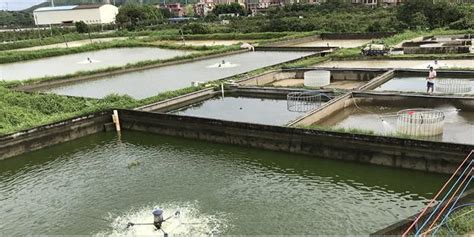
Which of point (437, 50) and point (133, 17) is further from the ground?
point (133, 17)

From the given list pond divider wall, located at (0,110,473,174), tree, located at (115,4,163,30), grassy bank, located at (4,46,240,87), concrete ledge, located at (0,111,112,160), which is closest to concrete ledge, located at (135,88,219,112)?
pond divider wall, located at (0,110,473,174)

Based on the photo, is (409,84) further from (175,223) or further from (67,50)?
(67,50)

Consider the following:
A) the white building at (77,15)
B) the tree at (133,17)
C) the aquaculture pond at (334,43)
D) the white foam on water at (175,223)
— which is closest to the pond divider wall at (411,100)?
the white foam on water at (175,223)

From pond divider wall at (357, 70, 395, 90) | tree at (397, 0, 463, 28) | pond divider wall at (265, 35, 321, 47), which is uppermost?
tree at (397, 0, 463, 28)

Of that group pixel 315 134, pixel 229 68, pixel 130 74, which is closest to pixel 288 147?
pixel 315 134

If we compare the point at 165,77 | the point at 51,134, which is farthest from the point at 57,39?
the point at 51,134

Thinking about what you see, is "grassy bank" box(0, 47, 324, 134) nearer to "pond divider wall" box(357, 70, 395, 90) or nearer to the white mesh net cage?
the white mesh net cage

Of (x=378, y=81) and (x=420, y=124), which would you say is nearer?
(x=420, y=124)
